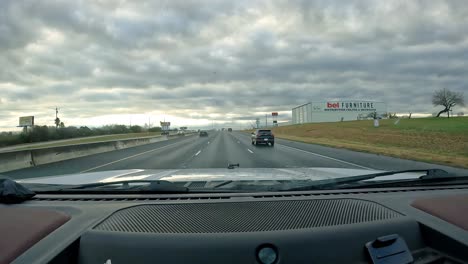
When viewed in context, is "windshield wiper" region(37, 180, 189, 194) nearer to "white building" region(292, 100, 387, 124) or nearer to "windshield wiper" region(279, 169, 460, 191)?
"windshield wiper" region(279, 169, 460, 191)

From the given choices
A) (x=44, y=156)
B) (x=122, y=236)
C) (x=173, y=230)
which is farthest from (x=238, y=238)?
(x=44, y=156)

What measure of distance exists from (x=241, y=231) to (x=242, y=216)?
273 millimetres

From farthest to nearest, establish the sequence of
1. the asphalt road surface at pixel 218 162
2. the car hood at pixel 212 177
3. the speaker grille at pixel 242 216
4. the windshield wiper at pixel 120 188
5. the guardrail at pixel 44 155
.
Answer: the guardrail at pixel 44 155, the asphalt road surface at pixel 218 162, the car hood at pixel 212 177, the windshield wiper at pixel 120 188, the speaker grille at pixel 242 216

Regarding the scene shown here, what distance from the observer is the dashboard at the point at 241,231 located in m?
1.90

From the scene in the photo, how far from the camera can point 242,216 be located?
2.34m

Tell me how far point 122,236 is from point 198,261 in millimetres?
541

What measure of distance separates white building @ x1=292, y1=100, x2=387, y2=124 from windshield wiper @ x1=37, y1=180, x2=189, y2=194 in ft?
448

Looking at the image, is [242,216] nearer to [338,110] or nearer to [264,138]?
[264,138]

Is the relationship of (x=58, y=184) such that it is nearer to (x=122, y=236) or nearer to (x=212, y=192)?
(x=212, y=192)

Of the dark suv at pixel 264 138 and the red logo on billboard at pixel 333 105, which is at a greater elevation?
the red logo on billboard at pixel 333 105

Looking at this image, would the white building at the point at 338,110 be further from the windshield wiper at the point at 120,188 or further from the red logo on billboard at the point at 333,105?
the windshield wiper at the point at 120,188

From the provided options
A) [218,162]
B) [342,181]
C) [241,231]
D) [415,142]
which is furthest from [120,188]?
[415,142]

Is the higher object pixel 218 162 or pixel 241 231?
pixel 241 231

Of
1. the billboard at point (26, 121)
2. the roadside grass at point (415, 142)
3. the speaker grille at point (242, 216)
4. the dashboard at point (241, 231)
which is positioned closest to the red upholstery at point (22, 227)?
the dashboard at point (241, 231)
